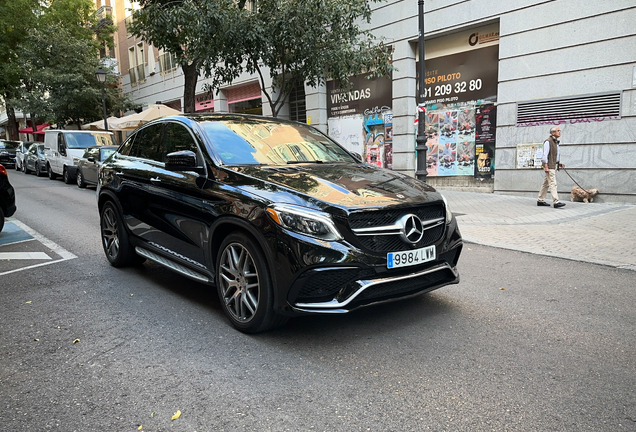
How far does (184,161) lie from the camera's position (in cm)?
421

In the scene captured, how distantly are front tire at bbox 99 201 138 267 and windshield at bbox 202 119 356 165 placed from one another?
1878 mm

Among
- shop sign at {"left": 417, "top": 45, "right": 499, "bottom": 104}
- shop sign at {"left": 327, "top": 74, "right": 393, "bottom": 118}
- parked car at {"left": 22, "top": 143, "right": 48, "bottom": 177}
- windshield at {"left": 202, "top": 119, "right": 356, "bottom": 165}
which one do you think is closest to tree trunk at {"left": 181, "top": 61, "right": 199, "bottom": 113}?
shop sign at {"left": 327, "top": 74, "right": 393, "bottom": 118}

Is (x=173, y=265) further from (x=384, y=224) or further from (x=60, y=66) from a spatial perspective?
(x=60, y=66)

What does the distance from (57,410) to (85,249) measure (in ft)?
15.3

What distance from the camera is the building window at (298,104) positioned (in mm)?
19953

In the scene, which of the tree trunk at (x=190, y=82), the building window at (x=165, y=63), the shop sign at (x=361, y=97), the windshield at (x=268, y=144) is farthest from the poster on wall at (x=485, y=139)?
the building window at (x=165, y=63)

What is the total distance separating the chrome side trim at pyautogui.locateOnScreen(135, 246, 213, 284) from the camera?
169 inches

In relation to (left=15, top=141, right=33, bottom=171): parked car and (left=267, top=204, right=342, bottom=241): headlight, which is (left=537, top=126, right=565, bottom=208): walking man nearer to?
(left=267, top=204, right=342, bottom=241): headlight

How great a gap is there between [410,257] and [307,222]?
2.68ft

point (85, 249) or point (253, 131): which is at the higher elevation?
point (253, 131)

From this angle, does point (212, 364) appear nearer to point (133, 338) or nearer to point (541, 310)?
point (133, 338)

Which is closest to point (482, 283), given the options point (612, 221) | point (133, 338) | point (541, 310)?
point (541, 310)

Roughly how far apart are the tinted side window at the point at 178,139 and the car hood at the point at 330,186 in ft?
2.48

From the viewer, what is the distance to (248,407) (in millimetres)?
2777
